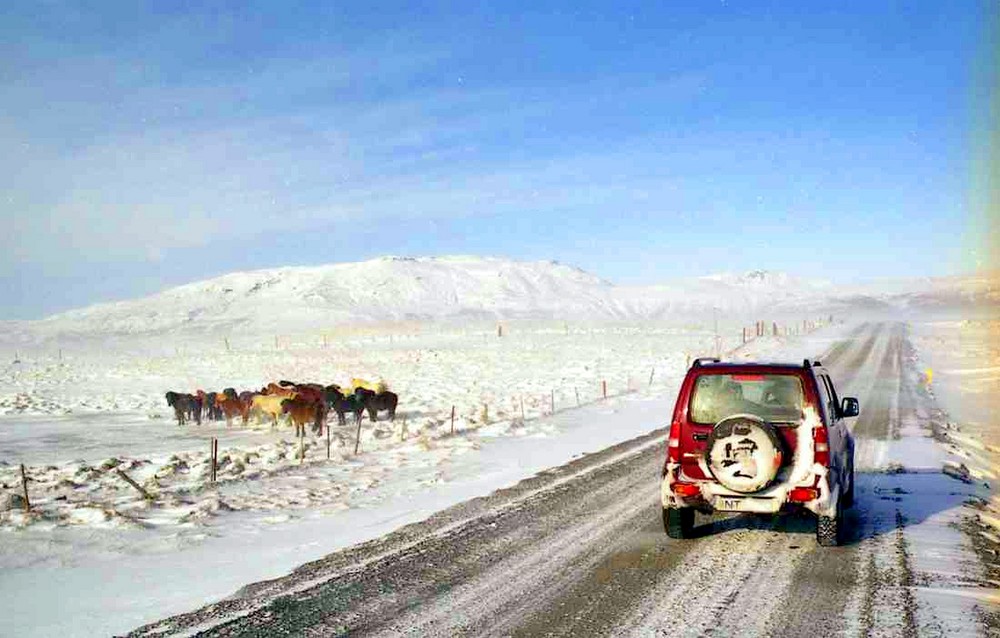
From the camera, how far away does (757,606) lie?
6.50m

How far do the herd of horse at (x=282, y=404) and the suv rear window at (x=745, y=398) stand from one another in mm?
14618

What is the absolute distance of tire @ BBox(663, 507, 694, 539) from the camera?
858cm

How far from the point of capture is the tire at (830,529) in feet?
26.3

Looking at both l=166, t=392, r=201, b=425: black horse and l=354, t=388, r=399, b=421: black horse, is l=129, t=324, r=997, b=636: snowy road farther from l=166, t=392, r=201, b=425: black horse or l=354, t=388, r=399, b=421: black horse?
l=166, t=392, r=201, b=425: black horse

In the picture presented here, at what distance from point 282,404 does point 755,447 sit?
1612cm

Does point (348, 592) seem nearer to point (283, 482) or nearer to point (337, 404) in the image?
point (283, 482)

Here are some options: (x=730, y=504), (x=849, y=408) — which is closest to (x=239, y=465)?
(x=730, y=504)

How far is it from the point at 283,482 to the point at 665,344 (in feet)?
157

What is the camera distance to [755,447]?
7.77m

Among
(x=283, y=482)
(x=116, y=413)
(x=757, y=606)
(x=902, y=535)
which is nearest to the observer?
(x=757, y=606)

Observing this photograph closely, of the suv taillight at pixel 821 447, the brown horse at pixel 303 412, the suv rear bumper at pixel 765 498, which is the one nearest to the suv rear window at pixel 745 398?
the suv taillight at pixel 821 447

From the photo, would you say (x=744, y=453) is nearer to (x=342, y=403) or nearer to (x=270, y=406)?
(x=342, y=403)

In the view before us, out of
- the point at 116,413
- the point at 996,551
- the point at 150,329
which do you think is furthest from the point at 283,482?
the point at 150,329

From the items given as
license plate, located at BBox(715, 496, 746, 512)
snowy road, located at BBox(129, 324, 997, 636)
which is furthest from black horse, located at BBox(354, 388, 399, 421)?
license plate, located at BBox(715, 496, 746, 512)
